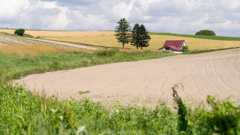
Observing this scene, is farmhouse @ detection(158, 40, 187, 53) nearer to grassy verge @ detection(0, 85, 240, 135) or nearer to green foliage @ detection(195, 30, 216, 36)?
grassy verge @ detection(0, 85, 240, 135)

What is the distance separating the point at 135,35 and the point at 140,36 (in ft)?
5.52

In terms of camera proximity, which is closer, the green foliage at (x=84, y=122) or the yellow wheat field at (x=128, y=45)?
the green foliage at (x=84, y=122)

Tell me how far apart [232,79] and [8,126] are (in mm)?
9682

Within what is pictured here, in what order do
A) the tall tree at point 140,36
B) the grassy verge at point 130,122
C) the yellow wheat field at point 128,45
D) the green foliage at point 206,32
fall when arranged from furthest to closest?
the green foliage at point 206,32 → the yellow wheat field at point 128,45 → the tall tree at point 140,36 → the grassy verge at point 130,122

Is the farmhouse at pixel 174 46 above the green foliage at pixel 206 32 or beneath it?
beneath

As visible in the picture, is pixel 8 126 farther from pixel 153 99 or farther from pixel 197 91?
pixel 197 91

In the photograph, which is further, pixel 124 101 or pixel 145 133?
pixel 124 101

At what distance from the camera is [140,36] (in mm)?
A: 73500

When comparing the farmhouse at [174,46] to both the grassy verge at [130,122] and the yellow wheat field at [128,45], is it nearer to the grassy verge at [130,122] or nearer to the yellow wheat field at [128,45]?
the yellow wheat field at [128,45]

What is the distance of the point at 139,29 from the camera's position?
74.3m

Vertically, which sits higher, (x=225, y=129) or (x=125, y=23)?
(x=125, y=23)

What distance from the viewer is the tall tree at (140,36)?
7300cm

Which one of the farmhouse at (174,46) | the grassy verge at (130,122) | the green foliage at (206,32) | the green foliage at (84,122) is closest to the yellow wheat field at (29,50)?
the grassy verge at (130,122)

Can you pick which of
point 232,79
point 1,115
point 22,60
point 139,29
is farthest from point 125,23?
point 1,115
